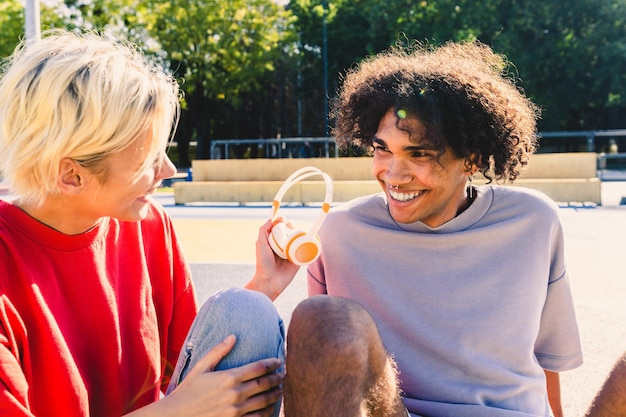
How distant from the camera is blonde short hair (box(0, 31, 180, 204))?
194cm

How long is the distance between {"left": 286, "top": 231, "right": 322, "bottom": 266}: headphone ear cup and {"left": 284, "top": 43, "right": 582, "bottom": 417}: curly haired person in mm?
155

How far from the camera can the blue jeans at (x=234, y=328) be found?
2.06 m

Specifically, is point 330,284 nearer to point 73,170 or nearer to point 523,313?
point 523,313

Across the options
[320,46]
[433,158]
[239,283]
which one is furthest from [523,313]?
[320,46]

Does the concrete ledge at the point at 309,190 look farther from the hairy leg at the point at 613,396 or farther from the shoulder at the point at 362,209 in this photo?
the hairy leg at the point at 613,396

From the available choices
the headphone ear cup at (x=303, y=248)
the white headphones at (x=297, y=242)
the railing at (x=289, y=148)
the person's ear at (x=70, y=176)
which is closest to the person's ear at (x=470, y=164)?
the white headphones at (x=297, y=242)

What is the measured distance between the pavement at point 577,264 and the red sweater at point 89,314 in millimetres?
635

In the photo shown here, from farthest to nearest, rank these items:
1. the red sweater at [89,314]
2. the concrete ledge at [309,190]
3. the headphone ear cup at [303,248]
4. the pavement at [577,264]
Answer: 1. the concrete ledge at [309,190]
2. the pavement at [577,264]
3. the headphone ear cup at [303,248]
4. the red sweater at [89,314]

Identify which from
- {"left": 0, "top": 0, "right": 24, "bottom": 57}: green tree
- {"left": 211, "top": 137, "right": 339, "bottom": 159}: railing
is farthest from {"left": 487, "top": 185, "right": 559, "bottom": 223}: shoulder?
{"left": 0, "top": 0, "right": 24, "bottom": 57}: green tree

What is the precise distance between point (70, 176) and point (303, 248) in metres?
0.84

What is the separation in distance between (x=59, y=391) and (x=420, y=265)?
4.19ft

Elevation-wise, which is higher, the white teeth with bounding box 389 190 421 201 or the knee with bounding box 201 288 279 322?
the white teeth with bounding box 389 190 421 201

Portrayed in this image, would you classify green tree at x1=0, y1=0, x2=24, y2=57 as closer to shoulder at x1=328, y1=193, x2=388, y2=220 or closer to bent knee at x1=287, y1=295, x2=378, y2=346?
shoulder at x1=328, y1=193, x2=388, y2=220

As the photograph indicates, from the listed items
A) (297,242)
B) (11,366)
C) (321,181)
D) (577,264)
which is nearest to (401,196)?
(297,242)
